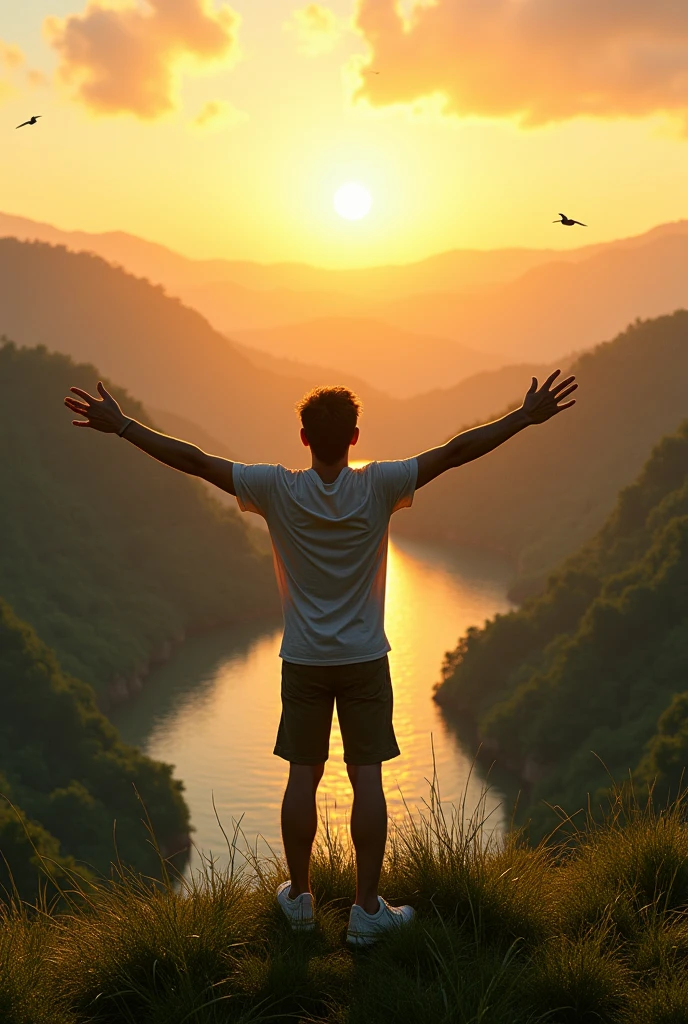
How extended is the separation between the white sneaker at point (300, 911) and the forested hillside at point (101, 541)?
3097 inches

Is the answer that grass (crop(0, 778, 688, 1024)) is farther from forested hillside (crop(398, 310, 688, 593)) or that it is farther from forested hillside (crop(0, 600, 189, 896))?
forested hillside (crop(398, 310, 688, 593))

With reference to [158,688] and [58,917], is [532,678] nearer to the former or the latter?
[158,688]

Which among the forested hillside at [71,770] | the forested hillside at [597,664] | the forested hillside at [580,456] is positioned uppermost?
the forested hillside at [580,456]

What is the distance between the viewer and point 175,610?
10312 centimetres

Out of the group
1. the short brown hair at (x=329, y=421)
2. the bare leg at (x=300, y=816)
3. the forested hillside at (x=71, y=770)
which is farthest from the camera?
the forested hillside at (x=71, y=770)

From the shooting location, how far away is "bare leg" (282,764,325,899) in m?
5.50

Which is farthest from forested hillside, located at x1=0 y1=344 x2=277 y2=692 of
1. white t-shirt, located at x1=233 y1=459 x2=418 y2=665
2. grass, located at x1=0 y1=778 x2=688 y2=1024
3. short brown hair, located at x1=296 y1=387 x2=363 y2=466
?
short brown hair, located at x1=296 y1=387 x2=363 y2=466

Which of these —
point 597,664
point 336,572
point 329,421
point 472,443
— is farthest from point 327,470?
point 597,664

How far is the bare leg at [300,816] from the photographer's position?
5.50 metres

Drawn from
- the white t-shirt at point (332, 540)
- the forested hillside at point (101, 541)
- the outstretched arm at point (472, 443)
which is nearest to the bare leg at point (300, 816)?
the white t-shirt at point (332, 540)

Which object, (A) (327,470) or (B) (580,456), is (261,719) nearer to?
(A) (327,470)

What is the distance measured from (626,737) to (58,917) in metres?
52.0

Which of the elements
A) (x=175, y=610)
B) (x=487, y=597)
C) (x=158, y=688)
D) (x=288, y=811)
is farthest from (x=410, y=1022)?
(x=487, y=597)

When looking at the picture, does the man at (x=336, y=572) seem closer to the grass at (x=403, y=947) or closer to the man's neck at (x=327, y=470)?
the man's neck at (x=327, y=470)
